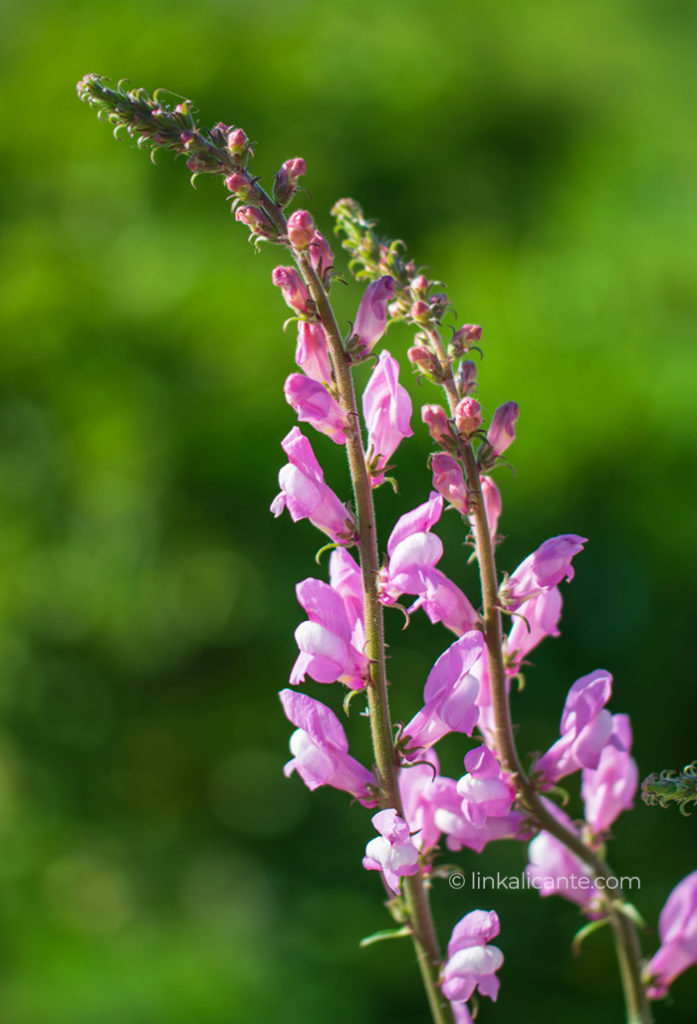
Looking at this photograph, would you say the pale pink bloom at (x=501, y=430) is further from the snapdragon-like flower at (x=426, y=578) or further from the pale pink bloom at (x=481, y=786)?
the pale pink bloom at (x=481, y=786)

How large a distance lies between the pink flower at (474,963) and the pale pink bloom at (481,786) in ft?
0.17

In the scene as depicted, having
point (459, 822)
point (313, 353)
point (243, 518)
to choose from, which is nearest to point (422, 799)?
point (459, 822)

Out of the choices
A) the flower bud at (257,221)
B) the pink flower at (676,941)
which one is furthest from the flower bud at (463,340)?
the pink flower at (676,941)

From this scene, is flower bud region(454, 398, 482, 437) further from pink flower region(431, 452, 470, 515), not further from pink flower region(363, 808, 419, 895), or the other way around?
pink flower region(363, 808, 419, 895)

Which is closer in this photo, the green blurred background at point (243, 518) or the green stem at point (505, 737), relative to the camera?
the green stem at point (505, 737)

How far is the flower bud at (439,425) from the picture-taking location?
500 millimetres

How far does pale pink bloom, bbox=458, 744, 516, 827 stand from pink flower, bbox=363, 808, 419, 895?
0.03 m

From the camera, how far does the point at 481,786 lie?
0.50 metres

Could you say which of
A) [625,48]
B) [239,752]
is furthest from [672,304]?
Answer: [625,48]

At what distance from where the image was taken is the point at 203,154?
0.51m

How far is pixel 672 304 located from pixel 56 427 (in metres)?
1.62

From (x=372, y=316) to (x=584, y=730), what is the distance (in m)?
0.26

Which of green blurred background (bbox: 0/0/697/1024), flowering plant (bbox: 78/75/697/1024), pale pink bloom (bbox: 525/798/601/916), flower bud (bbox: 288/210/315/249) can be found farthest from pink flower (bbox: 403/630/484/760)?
green blurred background (bbox: 0/0/697/1024)

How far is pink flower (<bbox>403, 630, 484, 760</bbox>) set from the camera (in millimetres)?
523
